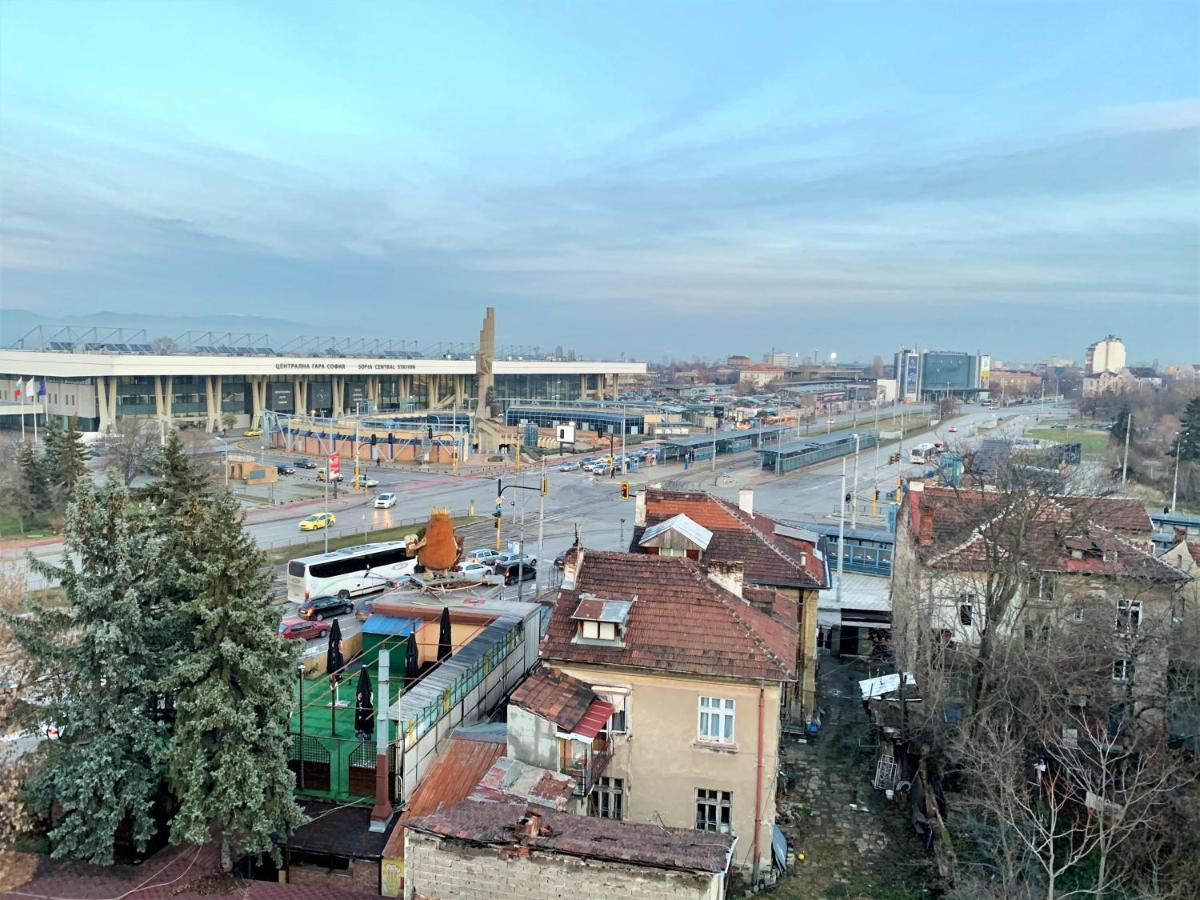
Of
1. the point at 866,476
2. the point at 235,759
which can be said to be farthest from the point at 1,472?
the point at 866,476

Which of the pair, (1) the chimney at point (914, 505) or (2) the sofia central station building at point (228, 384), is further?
(2) the sofia central station building at point (228, 384)

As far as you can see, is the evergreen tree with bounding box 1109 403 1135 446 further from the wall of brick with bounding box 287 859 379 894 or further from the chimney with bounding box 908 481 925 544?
the wall of brick with bounding box 287 859 379 894

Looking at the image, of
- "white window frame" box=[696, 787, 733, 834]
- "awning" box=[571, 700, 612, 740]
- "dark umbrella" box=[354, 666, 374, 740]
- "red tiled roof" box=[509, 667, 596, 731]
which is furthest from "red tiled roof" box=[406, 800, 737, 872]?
"dark umbrella" box=[354, 666, 374, 740]

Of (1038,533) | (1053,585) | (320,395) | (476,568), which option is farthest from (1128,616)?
(320,395)

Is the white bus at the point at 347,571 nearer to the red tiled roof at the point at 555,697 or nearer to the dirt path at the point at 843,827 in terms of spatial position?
the dirt path at the point at 843,827

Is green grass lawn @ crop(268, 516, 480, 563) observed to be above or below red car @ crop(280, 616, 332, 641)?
above

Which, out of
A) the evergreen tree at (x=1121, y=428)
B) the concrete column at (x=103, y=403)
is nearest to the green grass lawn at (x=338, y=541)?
the concrete column at (x=103, y=403)

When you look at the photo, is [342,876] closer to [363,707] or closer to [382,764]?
[382,764]
